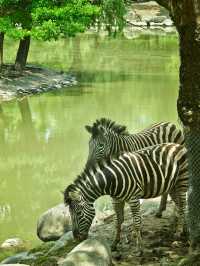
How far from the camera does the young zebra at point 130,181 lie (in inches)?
333

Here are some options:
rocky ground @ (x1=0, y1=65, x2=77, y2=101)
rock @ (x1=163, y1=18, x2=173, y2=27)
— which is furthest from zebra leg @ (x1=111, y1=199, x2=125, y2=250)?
rock @ (x1=163, y1=18, x2=173, y2=27)

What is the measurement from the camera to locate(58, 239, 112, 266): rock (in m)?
7.50

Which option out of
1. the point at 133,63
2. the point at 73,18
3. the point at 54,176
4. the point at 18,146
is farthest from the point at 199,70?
the point at 133,63

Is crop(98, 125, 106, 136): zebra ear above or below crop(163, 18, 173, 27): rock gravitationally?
below

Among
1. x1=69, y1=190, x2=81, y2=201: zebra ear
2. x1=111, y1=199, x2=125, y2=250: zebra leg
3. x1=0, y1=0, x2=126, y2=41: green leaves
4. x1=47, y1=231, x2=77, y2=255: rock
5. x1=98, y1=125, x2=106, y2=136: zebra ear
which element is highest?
x1=0, y1=0, x2=126, y2=41: green leaves

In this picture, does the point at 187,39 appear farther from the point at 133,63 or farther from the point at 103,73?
the point at 133,63

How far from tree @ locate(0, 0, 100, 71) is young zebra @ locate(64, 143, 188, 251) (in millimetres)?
15584

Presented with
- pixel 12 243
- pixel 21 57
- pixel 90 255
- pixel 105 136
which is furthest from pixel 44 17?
pixel 90 255

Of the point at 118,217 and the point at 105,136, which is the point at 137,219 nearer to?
the point at 118,217

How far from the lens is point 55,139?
739 inches

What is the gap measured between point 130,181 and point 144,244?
112 centimetres

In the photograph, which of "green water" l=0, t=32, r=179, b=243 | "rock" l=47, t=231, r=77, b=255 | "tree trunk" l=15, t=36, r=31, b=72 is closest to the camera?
"rock" l=47, t=231, r=77, b=255

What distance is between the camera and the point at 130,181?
848 centimetres

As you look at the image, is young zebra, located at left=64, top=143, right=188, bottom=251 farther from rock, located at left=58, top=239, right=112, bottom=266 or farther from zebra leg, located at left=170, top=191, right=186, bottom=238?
rock, located at left=58, top=239, right=112, bottom=266
